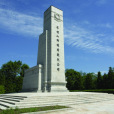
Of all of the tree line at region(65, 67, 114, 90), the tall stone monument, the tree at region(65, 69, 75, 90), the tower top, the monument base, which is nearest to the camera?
the monument base

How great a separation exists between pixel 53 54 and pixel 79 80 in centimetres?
3030

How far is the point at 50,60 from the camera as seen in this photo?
1348 inches

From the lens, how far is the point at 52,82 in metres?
32.4

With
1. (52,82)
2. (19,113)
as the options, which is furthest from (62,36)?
(19,113)

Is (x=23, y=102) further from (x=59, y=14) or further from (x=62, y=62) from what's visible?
(x=59, y=14)

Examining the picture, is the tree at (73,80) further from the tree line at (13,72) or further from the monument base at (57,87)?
the monument base at (57,87)

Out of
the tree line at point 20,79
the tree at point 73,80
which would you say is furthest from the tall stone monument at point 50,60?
the tree at point 73,80

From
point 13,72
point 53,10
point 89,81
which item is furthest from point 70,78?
point 53,10

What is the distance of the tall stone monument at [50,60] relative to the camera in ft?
109

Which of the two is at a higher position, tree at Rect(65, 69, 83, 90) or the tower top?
the tower top

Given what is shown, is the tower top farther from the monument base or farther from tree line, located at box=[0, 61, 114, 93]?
tree line, located at box=[0, 61, 114, 93]

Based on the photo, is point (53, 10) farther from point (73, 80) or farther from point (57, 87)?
point (73, 80)

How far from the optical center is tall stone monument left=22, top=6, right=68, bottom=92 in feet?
109

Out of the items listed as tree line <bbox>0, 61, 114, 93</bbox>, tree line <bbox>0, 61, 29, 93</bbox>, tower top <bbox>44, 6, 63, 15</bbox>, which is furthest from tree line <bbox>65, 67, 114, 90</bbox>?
tower top <bbox>44, 6, 63, 15</bbox>
